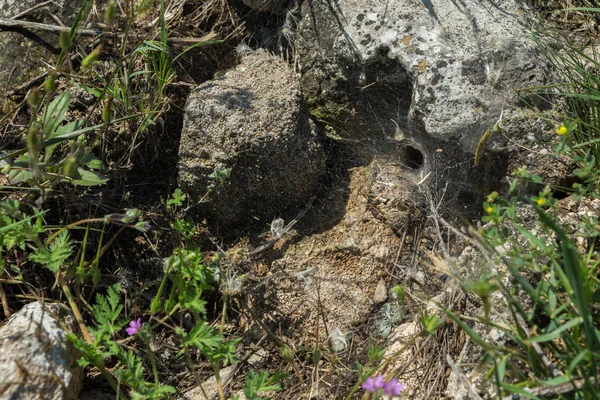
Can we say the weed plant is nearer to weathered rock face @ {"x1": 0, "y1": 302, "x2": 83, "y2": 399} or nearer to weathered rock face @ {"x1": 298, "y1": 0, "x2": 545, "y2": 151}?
weathered rock face @ {"x1": 298, "y1": 0, "x2": 545, "y2": 151}

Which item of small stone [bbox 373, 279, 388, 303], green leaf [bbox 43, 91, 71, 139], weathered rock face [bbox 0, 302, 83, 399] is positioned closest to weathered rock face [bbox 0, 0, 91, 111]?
green leaf [bbox 43, 91, 71, 139]

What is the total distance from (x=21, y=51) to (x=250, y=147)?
111 centimetres

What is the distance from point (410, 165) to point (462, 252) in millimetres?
499

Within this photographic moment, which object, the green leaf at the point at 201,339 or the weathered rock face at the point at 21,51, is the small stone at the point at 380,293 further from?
the weathered rock face at the point at 21,51

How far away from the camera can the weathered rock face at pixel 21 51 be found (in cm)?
269

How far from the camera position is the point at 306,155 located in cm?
258

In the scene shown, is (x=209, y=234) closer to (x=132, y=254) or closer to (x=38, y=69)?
(x=132, y=254)

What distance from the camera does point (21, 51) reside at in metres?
2.71

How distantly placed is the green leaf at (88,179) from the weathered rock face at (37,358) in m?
0.51

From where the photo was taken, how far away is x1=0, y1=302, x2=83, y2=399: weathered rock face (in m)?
1.89

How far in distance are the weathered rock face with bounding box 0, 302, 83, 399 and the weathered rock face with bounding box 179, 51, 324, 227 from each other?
2.60 feet

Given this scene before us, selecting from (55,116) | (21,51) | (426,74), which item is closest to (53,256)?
(55,116)

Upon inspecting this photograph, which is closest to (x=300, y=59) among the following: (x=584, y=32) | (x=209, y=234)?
(x=209, y=234)

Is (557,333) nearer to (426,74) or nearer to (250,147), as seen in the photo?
(426,74)
